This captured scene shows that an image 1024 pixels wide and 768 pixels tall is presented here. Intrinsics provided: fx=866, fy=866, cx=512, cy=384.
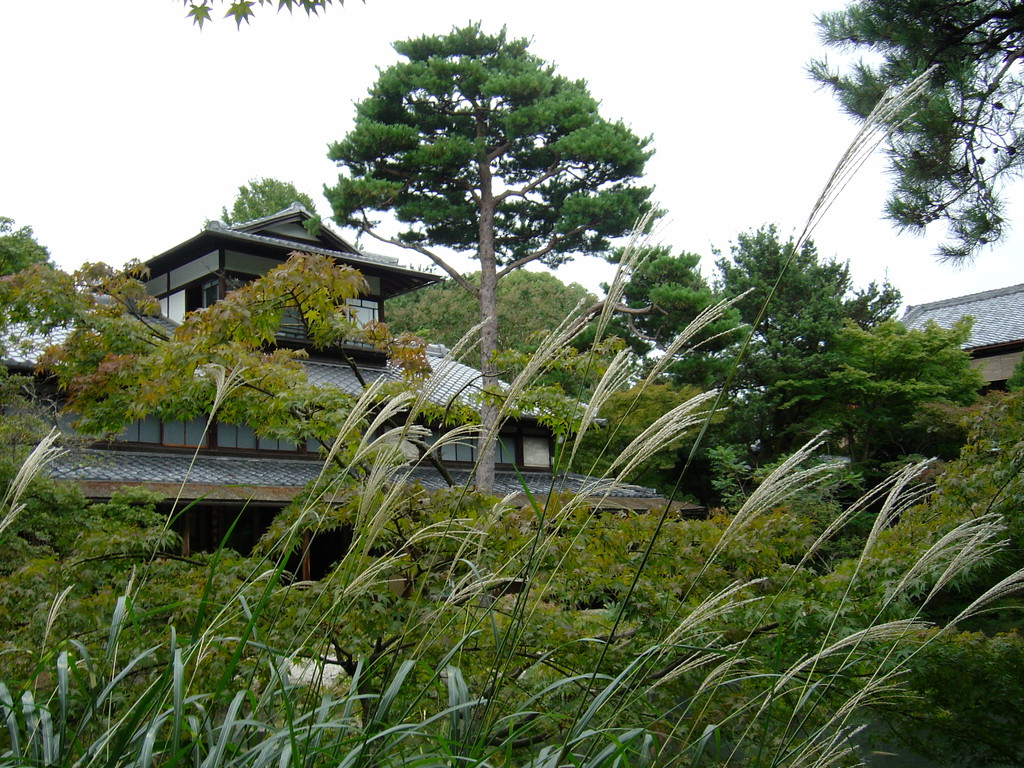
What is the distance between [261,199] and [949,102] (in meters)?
22.3

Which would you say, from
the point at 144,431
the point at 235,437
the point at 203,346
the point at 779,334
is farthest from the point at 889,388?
the point at 203,346

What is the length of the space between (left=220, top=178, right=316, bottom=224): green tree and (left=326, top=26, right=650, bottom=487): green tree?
12049mm

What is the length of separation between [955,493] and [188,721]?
3.45 metres

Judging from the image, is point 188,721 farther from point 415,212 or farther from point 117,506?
point 415,212

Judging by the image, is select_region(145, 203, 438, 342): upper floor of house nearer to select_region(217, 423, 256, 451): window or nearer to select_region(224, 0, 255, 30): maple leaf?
select_region(217, 423, 256, 451): window

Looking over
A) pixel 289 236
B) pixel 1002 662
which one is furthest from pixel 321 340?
pixel 289 236

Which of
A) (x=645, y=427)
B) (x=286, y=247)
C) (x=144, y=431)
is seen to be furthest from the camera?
(x=286, y=247)

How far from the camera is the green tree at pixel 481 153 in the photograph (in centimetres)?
1252

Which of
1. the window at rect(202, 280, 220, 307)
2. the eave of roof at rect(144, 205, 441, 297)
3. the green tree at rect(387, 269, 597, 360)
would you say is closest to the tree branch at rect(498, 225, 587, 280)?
the eave of roof at rect(144, 205, 441, 297)

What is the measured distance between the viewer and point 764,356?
56.2 ft

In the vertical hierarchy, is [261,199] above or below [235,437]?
above

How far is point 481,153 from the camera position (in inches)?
510

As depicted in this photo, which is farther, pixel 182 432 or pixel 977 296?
pixel 977 296

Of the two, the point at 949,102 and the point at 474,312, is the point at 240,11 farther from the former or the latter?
the point at 474,312
